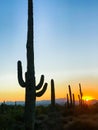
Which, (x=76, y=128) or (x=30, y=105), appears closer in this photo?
(x=30, y=105)

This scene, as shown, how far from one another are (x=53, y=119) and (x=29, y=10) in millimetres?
10505

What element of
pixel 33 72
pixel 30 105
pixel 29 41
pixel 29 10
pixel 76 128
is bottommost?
pixel 76 128


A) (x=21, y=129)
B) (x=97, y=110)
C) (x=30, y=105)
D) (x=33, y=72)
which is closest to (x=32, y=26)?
(x=33, y=72)

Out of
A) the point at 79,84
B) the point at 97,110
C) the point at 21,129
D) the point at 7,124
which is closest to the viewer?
the point at 21,129

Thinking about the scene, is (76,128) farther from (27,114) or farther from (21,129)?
(27,114)

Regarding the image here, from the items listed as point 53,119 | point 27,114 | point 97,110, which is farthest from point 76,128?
point 97,110

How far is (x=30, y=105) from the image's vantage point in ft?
52.1

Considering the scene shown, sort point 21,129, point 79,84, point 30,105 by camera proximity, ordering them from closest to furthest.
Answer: point 30,105 → point 21,129 → point 79,84

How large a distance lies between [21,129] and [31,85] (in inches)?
267

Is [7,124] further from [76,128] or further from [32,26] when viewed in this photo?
[32,26]

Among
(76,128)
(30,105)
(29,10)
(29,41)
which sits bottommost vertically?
(76,128)

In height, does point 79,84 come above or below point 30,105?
above

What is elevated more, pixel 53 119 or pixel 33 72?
pixel 33 72

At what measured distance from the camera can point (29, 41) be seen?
54.3ft
